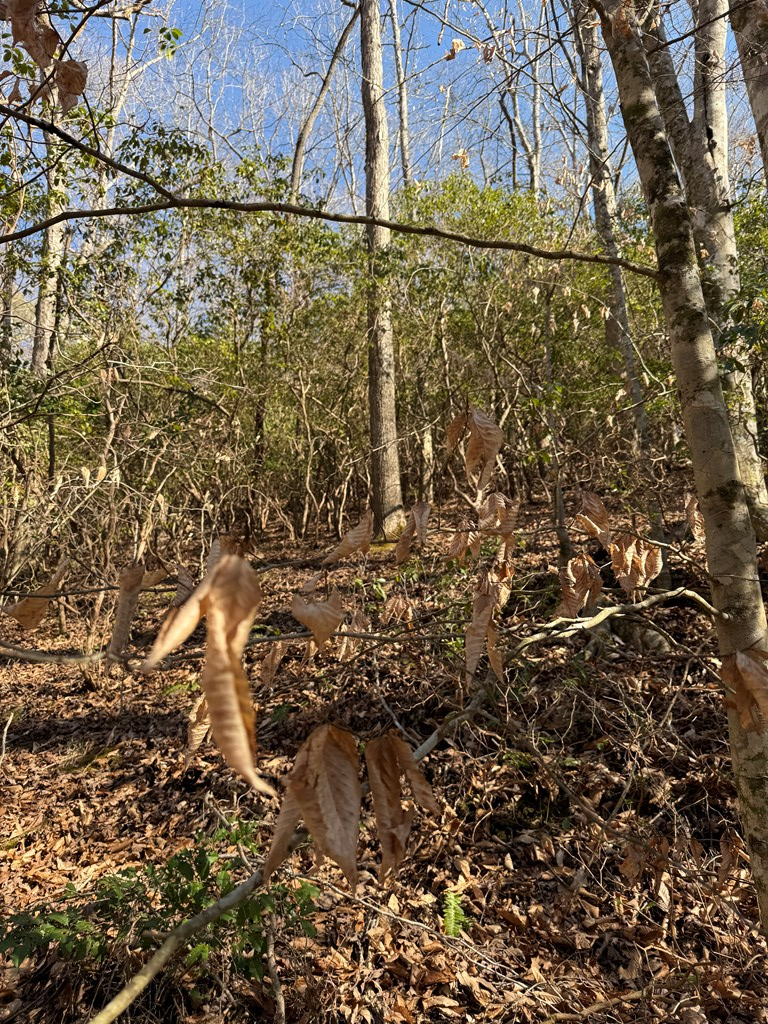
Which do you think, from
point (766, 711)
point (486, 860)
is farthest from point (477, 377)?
point (766, 711)

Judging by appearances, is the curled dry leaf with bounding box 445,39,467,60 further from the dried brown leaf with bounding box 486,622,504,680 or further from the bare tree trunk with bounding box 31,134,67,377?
the bare tree trunk with bounding box 31,134,67,377

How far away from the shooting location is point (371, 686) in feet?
14.5

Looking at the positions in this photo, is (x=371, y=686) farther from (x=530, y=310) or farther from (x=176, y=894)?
(x=530, y=310)

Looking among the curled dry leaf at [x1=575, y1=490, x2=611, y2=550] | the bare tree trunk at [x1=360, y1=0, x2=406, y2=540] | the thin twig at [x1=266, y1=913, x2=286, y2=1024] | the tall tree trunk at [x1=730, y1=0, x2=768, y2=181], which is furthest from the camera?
the bare tree trunk at [x1=360, y1=0, x2=406, y2=540]

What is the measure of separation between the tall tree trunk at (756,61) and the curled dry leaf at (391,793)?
3.75 m

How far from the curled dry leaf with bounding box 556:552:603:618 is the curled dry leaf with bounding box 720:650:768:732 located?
1.08 feet

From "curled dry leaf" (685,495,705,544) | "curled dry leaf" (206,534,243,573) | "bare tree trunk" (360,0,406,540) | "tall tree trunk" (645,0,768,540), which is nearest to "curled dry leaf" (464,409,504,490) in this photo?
"curled dry leaf" (206,534,243,573)

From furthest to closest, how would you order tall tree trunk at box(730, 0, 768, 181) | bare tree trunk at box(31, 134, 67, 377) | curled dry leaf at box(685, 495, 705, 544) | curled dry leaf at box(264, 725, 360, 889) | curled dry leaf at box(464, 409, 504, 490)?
bare tree trunk at box(31, 134, 67, 377) → tall tree trunk at box(730, 0, 768, 181) → curled dry leaf at box(685, 495, 705, 544) → curled dry leaf at box(464, 409, 504, 490) → curled dry leaf at box(264, 725, 360, 889)

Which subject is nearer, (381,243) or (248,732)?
(248,732)

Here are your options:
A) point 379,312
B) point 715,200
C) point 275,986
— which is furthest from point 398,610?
point 379,312

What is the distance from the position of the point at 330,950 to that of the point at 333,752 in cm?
242

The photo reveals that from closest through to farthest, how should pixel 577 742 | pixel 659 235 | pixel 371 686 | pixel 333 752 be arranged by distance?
pixel 333 752
pixel 659 235
pixel 577 742
pixel 371 686

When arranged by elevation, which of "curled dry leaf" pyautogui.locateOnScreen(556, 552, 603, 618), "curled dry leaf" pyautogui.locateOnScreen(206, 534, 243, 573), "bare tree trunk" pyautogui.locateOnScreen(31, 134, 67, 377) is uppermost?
"bare tree trunk" pyautogui.locateOnScreen(31, 134, 67, 377)

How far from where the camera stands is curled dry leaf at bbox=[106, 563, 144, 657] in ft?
2.68
